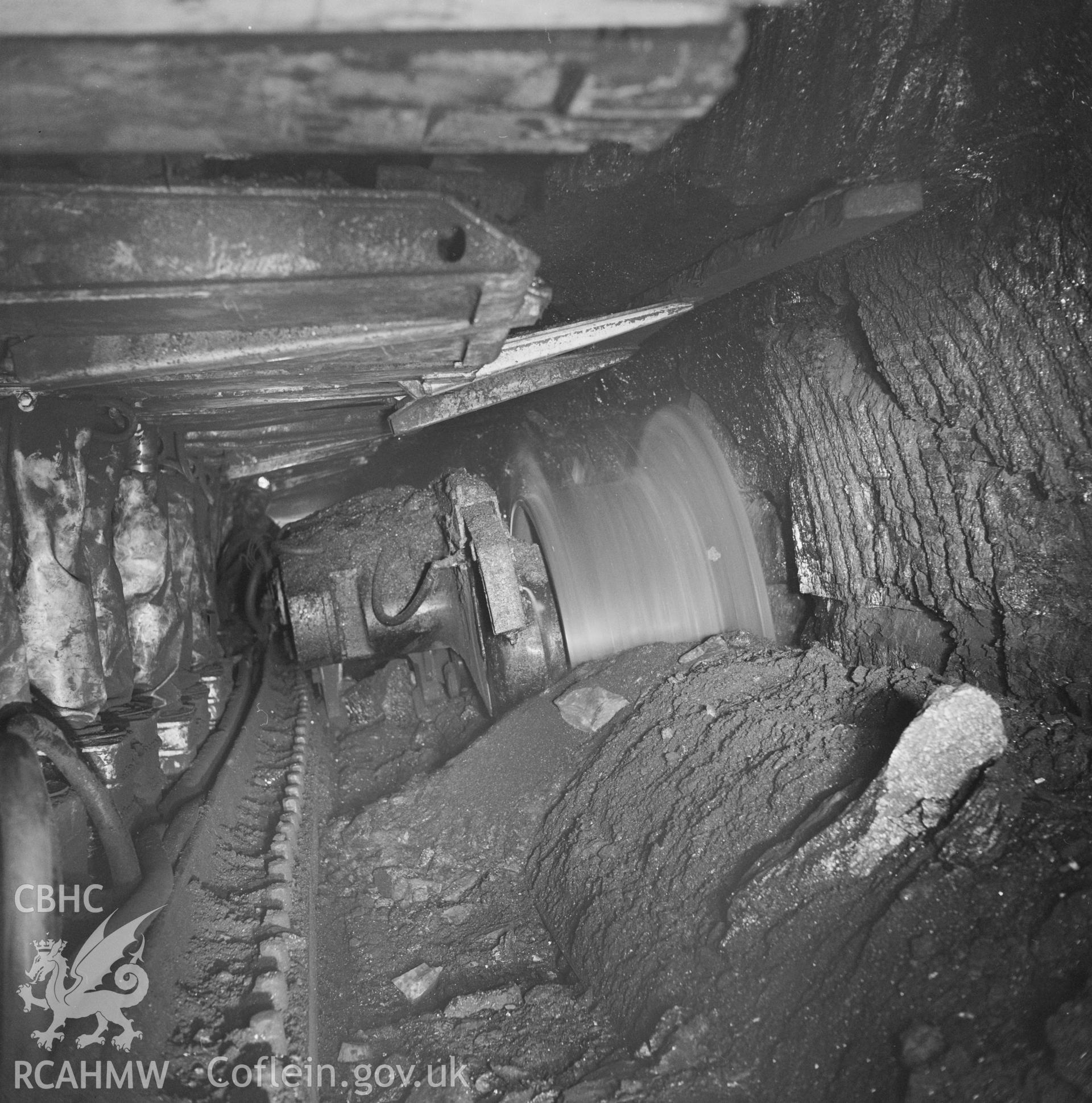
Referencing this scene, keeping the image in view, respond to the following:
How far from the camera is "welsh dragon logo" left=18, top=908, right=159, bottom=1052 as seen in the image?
165 cm

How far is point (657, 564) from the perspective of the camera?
3.86m

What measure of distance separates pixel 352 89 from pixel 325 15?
169 millimetres

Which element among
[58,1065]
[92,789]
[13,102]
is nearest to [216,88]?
[13,102]

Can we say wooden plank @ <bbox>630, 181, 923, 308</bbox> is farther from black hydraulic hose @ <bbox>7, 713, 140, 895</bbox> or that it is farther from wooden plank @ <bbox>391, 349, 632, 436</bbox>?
black hydraulic hose @ <bbox>7, 713, 140, 895</bbox>

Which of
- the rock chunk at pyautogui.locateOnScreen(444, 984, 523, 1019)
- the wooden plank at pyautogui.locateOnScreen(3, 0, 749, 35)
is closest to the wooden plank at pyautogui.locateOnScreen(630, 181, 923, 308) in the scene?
the wooden plank at pyautogui.locateOnScreen(3, 0, 749, 35)

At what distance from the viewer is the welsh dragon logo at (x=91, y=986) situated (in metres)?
1.65

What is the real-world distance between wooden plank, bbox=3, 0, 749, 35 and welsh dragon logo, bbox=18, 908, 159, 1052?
6.12 ft

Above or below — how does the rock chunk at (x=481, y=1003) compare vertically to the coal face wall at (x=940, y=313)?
below

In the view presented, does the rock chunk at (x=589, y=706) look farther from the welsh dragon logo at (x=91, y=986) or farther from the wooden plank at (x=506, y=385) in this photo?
the welsh dragon logo at (x=91, y=986)

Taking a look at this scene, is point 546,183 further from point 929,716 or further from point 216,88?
point 929,716

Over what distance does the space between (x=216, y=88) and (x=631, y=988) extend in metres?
2.36

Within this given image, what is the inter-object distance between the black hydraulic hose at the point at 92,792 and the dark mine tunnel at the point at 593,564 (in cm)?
2

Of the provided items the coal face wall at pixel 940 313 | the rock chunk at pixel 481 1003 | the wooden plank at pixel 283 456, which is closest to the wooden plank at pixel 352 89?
the coal face wall at pixel 940 313

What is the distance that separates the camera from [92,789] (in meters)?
2.09
